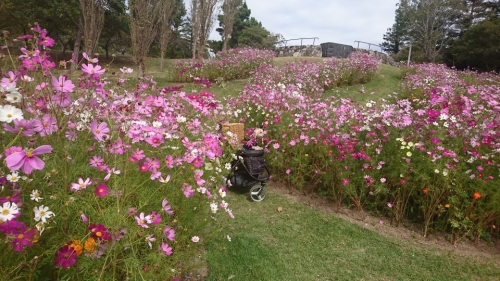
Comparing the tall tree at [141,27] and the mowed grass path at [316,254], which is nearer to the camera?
the mowed grass path at [316,254]

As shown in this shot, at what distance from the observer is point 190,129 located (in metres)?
2.23

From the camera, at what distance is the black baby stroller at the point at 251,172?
3707 mm

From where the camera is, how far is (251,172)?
147 inches

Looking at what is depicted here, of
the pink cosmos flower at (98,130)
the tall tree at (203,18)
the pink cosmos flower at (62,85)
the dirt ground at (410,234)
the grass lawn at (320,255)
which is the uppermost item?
the tall tree at (203,18)

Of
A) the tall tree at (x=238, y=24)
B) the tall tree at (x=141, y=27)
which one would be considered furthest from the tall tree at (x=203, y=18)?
the tall tree at (x=238, y=24)

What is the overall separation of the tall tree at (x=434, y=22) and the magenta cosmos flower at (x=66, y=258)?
28049 millimetres

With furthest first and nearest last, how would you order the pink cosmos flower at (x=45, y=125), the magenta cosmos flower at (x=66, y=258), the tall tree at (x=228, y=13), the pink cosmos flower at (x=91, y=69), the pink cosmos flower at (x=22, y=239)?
the tall tree at (x=228, y=13)
the pink cosmos flower at (x=91, y=69)
the pink cosmos flower at (x=45, y=125)
the magenta cosmos flower at (x=66, y=258)
the pink cosmos flower at (x=22, y=239)

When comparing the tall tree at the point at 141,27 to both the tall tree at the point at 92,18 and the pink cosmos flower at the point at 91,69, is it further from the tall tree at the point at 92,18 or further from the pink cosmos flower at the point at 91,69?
the pink cosmos flower at the point at 91,69

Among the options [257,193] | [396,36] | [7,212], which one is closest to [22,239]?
[7,212]

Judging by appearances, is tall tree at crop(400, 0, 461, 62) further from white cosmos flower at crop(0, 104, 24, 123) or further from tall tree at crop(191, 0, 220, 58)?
white cosmos flower at crop(0, 104, 24, 123)

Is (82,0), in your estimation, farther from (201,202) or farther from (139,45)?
(201,202)

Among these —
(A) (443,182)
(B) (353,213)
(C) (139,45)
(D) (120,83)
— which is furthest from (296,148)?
(C) (139,45)

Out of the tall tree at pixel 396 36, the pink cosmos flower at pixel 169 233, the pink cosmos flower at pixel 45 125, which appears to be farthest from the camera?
the tall tree at pixel 396 36

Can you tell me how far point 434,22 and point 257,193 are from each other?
2801 cm
